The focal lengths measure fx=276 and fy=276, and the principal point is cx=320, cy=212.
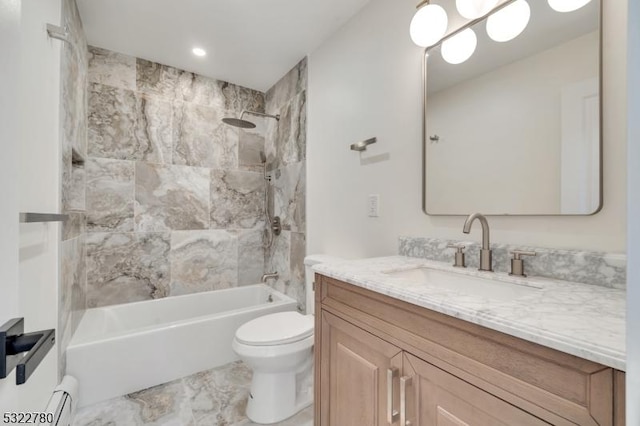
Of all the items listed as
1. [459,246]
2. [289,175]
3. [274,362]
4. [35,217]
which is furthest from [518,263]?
[289,175]

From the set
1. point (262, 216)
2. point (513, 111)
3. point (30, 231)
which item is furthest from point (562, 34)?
point (262, 216)

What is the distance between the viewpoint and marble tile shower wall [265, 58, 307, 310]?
95.9 inches

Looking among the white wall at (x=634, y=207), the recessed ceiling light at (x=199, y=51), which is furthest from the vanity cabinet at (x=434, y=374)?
the recessed ceiling light at (x=199, y=51)

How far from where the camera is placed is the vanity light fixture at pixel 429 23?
1211 millimetres

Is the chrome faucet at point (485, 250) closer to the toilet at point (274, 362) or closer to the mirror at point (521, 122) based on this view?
the mirror at point (521, 122)

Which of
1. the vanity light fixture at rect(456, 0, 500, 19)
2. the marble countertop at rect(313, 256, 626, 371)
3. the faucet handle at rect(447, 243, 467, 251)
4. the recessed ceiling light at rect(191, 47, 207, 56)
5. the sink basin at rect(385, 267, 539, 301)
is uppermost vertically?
the recessed ceiling light at rect(191, 47, 207, 56)

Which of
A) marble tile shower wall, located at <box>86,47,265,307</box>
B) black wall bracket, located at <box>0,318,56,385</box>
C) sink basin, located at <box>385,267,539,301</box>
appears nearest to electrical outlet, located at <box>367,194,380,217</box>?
sink basin, located at <box>385,267,539,301</box>

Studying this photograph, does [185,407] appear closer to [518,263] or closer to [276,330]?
[276,330]

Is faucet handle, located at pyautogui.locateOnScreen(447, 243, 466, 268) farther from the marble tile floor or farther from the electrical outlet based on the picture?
the marble tile floor

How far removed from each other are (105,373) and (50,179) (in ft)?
4.05

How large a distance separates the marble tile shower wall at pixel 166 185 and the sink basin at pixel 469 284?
2.12 meters

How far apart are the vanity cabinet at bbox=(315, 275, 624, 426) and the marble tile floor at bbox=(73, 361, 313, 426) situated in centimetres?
77

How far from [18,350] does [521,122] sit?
1.51 m

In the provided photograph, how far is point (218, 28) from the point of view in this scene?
79.2 inches
